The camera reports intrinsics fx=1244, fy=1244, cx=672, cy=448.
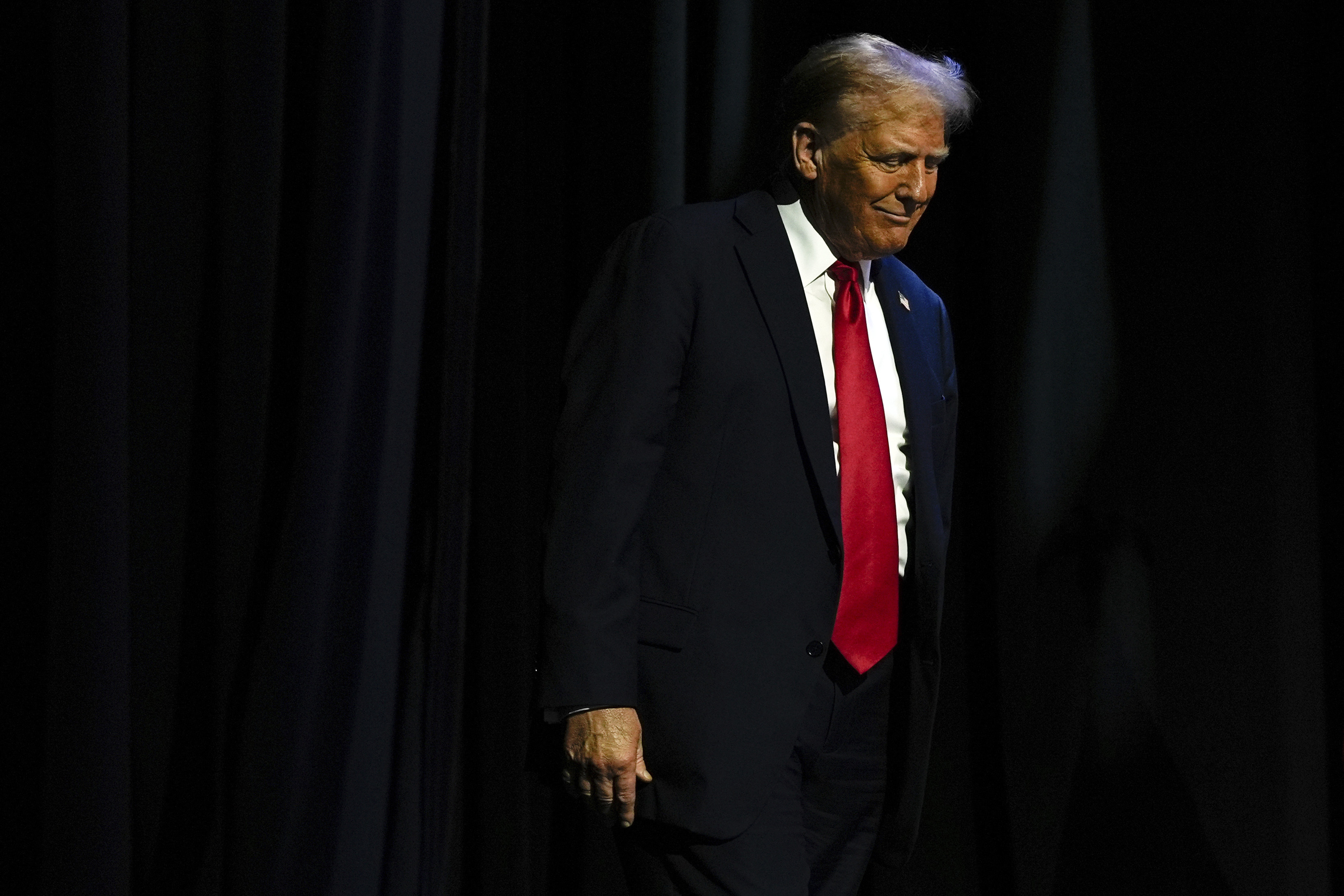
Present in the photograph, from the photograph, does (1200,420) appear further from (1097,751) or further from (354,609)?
(354,609)

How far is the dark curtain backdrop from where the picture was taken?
149cm

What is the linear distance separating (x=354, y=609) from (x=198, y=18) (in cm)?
78

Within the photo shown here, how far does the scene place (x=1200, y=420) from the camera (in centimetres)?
186

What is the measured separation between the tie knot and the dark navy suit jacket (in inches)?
2.6

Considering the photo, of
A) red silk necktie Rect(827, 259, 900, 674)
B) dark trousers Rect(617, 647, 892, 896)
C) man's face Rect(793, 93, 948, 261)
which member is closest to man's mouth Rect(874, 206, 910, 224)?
man's face Rect(793, 93, 948, 261)

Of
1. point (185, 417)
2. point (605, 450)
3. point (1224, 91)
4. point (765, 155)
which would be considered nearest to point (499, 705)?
point (185, 417)

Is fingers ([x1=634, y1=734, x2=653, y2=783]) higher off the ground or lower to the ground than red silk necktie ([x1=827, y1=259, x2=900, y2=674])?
lower

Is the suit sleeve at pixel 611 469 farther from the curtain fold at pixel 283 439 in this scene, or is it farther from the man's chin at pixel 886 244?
the curtain fold at pixel 283 439

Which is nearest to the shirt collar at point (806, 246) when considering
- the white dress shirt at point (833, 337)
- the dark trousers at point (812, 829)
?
the white dress shirt at point (833, 337)

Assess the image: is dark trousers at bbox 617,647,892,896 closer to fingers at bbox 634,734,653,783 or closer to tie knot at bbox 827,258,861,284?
fingers at bbox 634,734,653,783

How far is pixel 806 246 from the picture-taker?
1279mm

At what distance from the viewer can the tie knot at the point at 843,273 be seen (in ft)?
4.17

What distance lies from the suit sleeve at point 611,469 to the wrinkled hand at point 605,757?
0.02 metres

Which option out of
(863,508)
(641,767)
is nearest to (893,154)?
(863,508)
